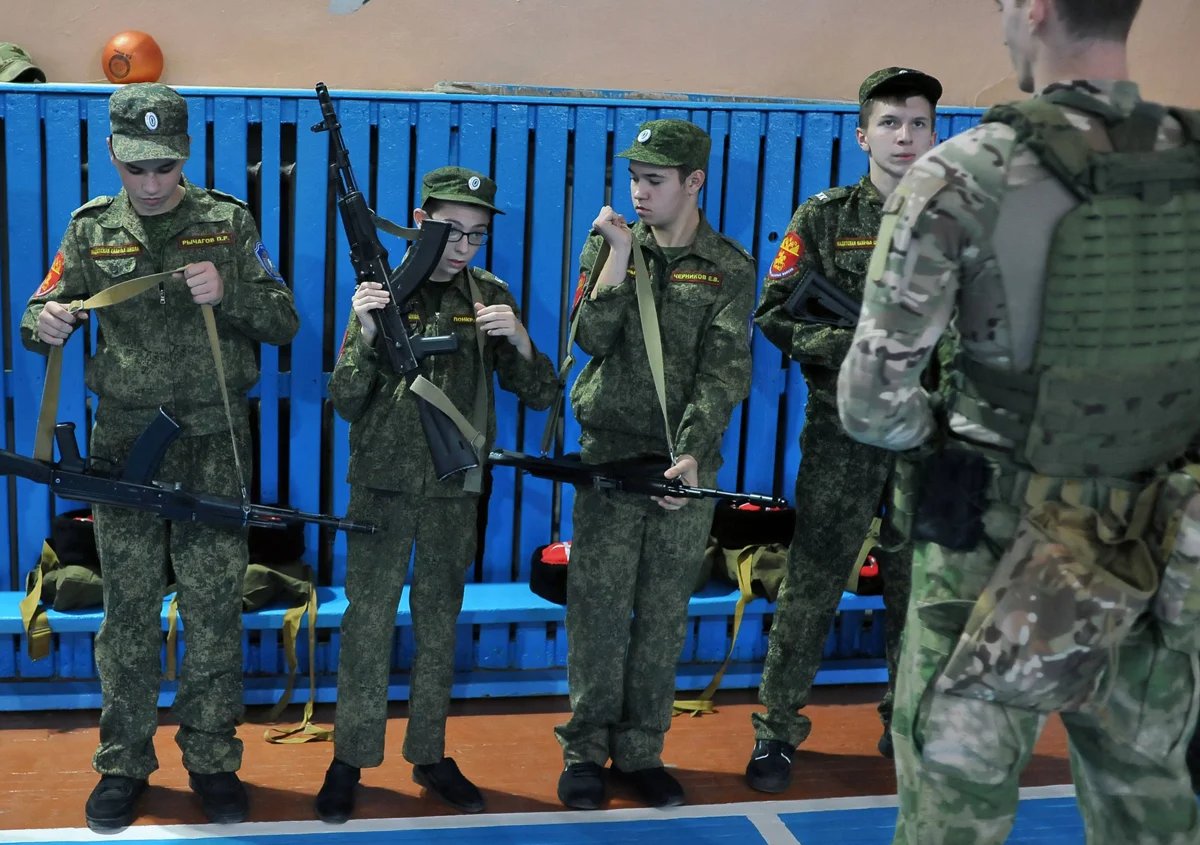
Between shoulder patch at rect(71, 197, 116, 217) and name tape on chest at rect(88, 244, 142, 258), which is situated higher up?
shoulder patch at rect(71, 197, 116, 217)

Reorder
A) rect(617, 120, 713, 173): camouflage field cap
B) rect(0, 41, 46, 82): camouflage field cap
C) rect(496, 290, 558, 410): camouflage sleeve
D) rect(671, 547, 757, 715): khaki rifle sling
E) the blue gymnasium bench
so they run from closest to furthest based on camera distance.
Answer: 1. rect(617, 120, 713, 173): camouflage field cap
2. rect(496, 290, 558, 410): camouflage sleeve
3. the blue gymnasium bench
4. rect(671, 547, 757, 715): khaki rifle sling
5. rect(0, 41, 46, 82): camouflage field cap

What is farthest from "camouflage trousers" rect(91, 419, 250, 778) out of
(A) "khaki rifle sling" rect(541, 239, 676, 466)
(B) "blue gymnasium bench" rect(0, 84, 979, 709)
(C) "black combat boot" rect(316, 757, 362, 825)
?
(A) "khaki rifle sling" rect(541, 239, 676, 466)

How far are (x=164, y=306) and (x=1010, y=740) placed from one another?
258cm

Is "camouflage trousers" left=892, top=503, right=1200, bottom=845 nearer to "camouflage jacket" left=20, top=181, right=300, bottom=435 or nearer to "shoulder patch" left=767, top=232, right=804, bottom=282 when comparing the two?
"shoulder patch" left=767, top=232, right=804, bottom=282

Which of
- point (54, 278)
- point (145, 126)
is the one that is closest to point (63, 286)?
point (54, 278)

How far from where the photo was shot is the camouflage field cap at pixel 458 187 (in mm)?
3738

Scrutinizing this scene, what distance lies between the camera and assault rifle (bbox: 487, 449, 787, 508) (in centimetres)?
381

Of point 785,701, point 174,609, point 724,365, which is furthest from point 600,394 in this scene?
point 174,609

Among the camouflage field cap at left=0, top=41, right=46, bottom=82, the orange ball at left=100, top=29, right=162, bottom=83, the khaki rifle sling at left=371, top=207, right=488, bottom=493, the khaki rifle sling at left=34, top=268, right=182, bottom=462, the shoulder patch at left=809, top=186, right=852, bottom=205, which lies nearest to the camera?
the khaki rifle sling at left=34, top=268, right=182, bottom=462

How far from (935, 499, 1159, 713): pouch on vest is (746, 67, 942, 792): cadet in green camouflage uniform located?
169cm

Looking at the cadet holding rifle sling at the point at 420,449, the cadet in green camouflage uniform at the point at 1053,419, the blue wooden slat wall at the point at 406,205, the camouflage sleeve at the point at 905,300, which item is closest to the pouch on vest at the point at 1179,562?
the cadet in green camouflage uniform at the point at 1053,419

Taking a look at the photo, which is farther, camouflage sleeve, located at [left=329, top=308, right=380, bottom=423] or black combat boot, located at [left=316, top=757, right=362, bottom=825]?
black combat boot, located at [left=316, top=757, right=362, bottom=825]

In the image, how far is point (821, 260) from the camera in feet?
13.6

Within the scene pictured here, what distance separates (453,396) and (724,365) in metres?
0.81
